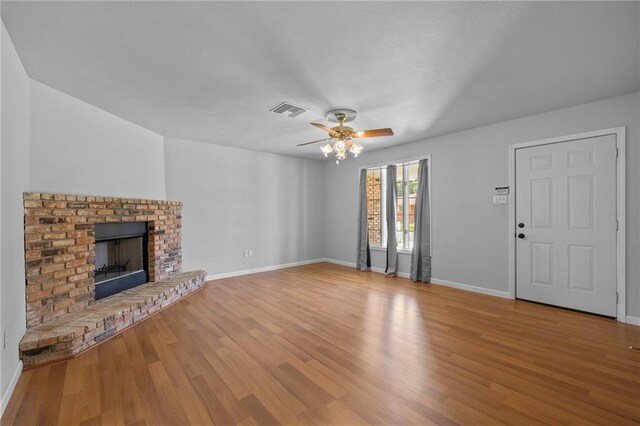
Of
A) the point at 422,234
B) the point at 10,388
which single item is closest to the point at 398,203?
the point at 422,234

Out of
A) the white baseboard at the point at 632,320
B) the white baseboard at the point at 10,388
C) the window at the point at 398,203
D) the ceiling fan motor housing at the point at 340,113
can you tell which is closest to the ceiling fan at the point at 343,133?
the ceiling fan motor housing at the point at 340,113

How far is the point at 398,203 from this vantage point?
219 inches

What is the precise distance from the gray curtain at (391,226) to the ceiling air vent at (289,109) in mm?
2685

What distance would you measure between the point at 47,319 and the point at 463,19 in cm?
427

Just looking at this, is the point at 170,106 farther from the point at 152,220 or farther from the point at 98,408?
the point at 98,408

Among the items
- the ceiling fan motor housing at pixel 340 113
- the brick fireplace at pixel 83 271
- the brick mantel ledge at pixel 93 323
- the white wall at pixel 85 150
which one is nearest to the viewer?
the brick mantel ledge at pixel 93 323

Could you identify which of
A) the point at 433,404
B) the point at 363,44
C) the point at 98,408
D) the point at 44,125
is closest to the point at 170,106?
the point at 44,125

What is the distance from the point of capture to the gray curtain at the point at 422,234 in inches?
192

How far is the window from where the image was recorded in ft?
17.7

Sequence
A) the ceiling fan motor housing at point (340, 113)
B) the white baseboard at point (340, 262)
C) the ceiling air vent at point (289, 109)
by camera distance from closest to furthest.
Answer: the ceiling air vent at point (289, 109) < the ceiling fan motor housing at point (340, 113) < the white baseboard at point (340, 262)

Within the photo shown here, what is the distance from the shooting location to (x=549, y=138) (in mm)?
3588

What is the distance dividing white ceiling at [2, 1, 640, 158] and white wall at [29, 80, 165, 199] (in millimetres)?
209

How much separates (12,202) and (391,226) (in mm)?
5097

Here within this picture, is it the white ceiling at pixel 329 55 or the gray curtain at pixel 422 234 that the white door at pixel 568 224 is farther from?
the gray curtain at pixel 422 234
